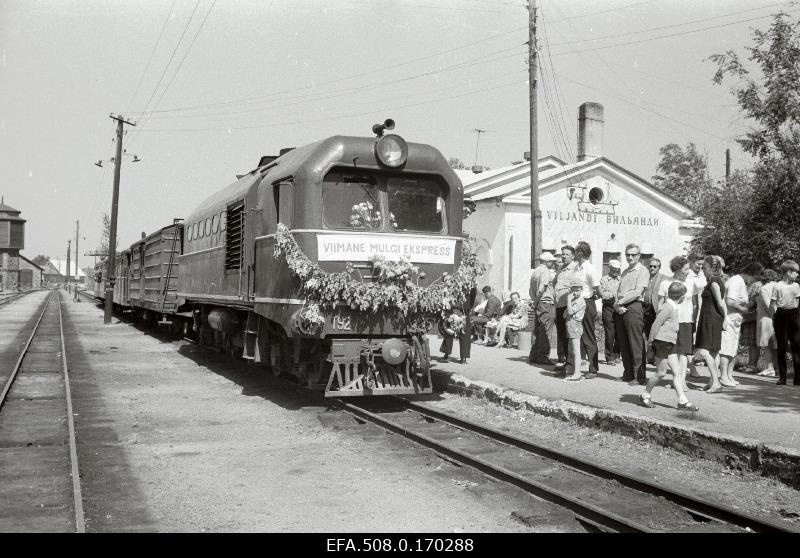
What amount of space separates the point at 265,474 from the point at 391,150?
424cm

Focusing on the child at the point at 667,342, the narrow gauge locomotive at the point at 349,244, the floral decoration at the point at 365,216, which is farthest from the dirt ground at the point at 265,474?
the child at the point at 667,342

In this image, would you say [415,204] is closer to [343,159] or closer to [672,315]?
[343,159]

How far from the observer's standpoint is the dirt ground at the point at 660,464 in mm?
5645

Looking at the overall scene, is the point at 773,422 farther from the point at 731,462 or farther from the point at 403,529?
the point at 403,529

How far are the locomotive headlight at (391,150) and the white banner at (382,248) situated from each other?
0.87m

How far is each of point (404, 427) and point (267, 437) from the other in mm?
1408

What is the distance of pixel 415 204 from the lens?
9336 millimetres

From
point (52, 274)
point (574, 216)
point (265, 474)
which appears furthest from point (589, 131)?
point (52, 274)

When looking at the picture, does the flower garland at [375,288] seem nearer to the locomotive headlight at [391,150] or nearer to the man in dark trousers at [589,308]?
the locomotive headlight at [391,150]

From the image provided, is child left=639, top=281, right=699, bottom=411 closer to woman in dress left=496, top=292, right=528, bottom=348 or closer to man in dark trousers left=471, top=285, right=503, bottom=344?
woman in dress left=496, top=292, right=528, bottom=348

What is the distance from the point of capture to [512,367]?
12.1 metres

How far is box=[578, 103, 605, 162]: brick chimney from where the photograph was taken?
29.8 metres
